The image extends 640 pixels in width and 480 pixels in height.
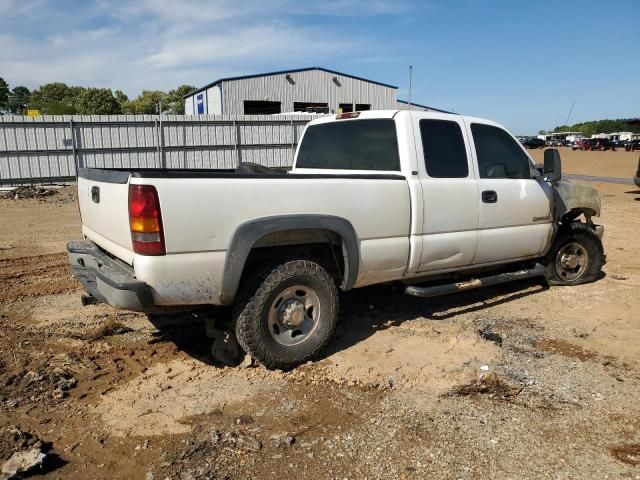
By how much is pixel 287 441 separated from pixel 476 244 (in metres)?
2.71

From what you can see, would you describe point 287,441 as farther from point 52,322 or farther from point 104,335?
point 52,322

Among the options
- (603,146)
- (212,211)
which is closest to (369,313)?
(212,211)

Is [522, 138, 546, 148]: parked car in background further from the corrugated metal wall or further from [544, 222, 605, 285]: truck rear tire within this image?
[544, 222, 605, 285]: truck rear tire

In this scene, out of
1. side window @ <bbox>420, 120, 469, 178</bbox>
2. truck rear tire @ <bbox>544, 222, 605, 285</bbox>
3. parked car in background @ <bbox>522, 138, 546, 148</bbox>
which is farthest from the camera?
parked car in background @ <bbox>522, 138, 546, 148</bbox>

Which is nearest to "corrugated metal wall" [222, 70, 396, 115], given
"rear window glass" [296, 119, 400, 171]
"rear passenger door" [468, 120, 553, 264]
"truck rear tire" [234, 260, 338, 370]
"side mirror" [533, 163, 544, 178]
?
"rear window glass" [296, 119, 400, 171]

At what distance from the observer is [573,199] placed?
6.08 metres

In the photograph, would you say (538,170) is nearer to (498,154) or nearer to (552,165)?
(552,165)

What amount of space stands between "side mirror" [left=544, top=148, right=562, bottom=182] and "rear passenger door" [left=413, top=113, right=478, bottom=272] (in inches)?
39.2

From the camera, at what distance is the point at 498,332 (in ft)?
16.2

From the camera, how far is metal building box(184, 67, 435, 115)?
103 feet

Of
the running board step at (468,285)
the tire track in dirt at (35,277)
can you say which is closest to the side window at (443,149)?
the running board step at (468,285)

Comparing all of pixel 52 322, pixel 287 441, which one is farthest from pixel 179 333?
pixel 287 441

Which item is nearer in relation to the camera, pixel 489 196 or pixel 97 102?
pixel 489 196

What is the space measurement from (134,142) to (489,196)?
14474mm
